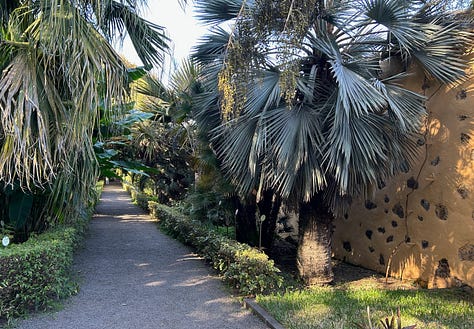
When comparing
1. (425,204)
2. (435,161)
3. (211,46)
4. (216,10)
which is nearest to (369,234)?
(425,204)

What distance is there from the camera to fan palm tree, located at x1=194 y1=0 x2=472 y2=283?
5.67 meters

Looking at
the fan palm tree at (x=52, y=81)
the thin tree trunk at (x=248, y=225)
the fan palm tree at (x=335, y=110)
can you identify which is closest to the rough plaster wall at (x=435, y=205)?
the fan palm tree at (x=335, y=110)

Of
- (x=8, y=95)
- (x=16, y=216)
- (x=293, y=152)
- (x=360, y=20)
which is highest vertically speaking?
(x=360, y=20)

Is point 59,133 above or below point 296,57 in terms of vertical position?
below

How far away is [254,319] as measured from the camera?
5.17 metres

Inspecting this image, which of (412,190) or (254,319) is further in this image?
(412,190)

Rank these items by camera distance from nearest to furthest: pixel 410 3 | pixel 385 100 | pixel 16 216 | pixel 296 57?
pixel 296 57, pixel 385 100, pixel 410 3, pixel 16 216

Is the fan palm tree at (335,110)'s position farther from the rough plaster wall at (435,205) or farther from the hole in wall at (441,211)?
the hole in wall at (441,211)

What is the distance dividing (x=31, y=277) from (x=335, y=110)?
475 centimetres

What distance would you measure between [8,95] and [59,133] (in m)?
0.73

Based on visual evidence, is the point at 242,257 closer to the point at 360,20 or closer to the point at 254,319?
the point at 254,319

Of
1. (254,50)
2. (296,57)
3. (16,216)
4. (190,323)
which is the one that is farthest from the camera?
(16,216)

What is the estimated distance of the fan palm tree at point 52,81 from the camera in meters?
4.55

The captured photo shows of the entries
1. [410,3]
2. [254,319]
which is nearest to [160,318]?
[254,319]
